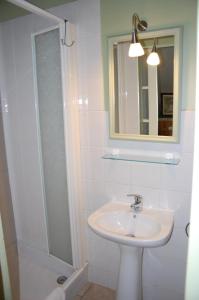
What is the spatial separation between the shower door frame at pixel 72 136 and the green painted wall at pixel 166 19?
11.7 inches

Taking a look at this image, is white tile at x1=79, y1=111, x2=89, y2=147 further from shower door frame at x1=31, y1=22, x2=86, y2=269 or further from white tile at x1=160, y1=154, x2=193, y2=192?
white tile at x1=160, y1=154, x2=193, y2=192

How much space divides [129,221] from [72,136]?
0.74 metres

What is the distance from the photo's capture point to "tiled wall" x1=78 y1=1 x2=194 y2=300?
62.2 inches

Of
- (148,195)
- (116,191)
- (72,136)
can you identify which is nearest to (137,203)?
(148,195)

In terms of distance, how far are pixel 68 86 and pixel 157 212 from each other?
1.08 meters

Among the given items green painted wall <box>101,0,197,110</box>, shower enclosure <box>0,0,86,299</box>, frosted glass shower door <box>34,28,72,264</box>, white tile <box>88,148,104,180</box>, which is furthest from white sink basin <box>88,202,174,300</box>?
green painted wall <box>101,0,197,110</box>

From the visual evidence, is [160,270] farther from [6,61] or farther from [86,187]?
[6,61]

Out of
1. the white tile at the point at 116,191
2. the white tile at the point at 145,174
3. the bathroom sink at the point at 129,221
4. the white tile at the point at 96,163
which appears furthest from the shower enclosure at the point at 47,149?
the white tile at the point at 145,174

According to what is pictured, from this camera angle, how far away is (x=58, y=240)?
7.00 feet

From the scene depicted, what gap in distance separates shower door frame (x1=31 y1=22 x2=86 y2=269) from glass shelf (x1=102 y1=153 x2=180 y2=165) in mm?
268

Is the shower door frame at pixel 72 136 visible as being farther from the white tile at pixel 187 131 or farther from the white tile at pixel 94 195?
the white tile at pixel 187 131

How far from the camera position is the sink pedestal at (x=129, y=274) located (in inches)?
60.4

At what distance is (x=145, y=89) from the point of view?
1.59m

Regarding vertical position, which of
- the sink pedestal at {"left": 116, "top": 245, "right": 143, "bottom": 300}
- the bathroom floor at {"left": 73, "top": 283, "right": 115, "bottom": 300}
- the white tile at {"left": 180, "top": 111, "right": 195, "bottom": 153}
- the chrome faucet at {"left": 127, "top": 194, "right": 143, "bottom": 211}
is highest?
the white tile at {"left": 180, "top": 111, "right": 195, "bottom": 153}
